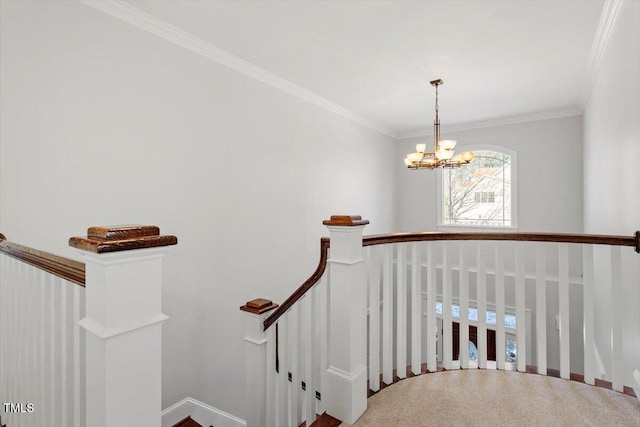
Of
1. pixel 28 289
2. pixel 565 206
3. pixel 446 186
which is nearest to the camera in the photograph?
pixel 28 289

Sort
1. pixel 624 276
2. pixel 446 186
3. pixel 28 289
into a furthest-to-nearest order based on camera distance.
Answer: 1. pixel 446 186
2. pixel 624 276
3. pixel 28 289

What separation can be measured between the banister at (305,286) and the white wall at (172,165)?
0.99 metres

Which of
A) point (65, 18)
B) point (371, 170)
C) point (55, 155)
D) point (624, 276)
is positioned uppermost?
point (65, 18)

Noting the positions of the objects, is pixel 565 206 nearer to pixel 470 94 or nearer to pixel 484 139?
pixel 484 139

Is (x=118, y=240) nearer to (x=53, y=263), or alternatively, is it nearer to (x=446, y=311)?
(x=53, y=263)

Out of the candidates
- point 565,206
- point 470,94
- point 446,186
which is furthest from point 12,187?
point 565,206

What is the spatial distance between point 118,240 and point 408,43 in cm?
298

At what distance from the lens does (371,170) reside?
561 cm

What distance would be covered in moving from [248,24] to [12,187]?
1.99 m

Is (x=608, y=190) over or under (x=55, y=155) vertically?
under

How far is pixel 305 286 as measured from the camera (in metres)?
1.88

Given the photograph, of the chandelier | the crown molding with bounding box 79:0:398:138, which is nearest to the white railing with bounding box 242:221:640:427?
the chandelier

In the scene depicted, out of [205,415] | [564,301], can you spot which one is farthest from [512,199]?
[205,415]

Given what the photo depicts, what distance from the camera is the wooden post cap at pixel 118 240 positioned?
2.37ft
